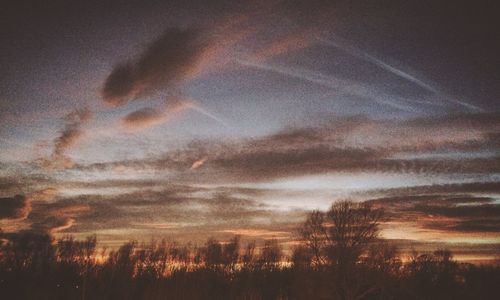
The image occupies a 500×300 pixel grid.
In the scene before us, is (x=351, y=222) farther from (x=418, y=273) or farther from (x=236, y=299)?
(x=418, y=273)

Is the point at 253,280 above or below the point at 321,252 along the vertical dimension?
below

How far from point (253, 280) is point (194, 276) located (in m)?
10.2

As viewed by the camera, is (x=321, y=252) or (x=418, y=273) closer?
(x=321, y=252)

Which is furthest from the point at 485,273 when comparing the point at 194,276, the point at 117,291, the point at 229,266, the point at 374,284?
the point at 117,291

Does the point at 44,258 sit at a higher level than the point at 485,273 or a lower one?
higher

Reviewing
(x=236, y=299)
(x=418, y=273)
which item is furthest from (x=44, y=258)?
(x=418, y=273)

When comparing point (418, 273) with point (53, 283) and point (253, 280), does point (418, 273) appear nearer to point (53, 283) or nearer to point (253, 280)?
point (253, 280)

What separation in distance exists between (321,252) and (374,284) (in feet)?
21.5

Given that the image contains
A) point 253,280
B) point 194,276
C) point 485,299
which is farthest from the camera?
point 253,280

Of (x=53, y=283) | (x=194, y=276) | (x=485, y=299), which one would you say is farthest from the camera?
(x=194, y=276)

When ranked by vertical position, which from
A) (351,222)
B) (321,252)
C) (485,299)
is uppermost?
(351,222)

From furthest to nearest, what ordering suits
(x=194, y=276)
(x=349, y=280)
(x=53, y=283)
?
(x=194, y=276) → (x=53, y=283) → (x=349, y=280)

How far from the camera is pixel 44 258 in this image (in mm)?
56281

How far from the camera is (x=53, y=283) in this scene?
5297 centimetres
